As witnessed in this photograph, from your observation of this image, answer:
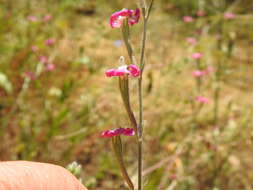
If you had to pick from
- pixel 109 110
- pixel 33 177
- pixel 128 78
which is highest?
pixel 128 78

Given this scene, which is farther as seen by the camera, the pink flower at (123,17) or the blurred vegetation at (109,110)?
the blurred vegetation at (109,110)

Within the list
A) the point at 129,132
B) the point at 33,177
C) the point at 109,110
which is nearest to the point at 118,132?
the point at 129,132

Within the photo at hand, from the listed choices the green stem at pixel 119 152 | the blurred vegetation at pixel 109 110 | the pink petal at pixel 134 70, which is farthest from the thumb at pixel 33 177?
the blurred vegetation at pixel 109 110

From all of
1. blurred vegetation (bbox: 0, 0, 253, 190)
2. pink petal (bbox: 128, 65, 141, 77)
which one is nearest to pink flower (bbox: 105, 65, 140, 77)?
pink petal (bbox: 128, 65, 141, 77)

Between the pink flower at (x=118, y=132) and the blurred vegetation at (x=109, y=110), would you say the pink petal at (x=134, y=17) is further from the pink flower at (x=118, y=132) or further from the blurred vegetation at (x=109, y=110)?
the blurred vegetation at (x=109, y=110)

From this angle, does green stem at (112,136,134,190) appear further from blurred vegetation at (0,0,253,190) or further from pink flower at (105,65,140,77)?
blurred vegetation at (0,0,253,190)

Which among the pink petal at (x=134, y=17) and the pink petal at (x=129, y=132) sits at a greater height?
the pink petal at (x=134, y=17)

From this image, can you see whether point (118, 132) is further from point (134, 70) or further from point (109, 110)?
point (109, 110)

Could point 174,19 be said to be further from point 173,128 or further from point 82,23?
point 173,128
